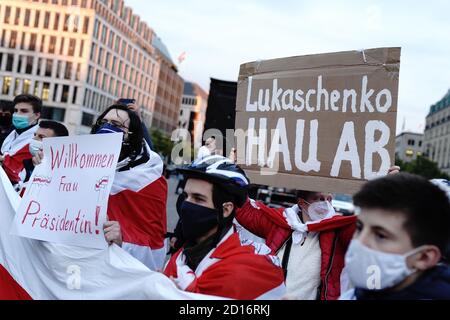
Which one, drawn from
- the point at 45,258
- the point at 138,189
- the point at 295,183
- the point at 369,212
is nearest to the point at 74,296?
the point at 45,258

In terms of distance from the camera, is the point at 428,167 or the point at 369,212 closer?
the point at 369,212

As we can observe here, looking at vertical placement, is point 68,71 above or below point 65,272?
above

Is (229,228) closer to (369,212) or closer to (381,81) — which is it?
(369,212)

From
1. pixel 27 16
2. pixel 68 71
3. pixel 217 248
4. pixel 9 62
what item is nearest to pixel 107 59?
pixel 68 71

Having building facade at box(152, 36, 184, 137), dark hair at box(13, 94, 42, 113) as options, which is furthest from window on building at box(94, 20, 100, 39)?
dark hair at box(13, 94, 42, 113)

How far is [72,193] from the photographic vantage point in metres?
3.13

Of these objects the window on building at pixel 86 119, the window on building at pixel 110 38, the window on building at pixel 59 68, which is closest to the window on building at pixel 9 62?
the window on building at pixel 59 68

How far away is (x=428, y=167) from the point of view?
74.1 m

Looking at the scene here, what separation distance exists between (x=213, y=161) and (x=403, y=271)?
1.21 metres

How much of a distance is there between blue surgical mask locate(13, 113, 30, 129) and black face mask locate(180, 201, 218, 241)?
9.92ft

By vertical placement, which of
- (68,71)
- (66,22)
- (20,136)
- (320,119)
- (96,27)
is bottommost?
(20,136)

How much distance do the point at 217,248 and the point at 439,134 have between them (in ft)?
366

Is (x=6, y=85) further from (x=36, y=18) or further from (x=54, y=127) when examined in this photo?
(x=54, y=127)

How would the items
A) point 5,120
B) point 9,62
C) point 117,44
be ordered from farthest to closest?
point 117,44
point 9,62
point 5,120
